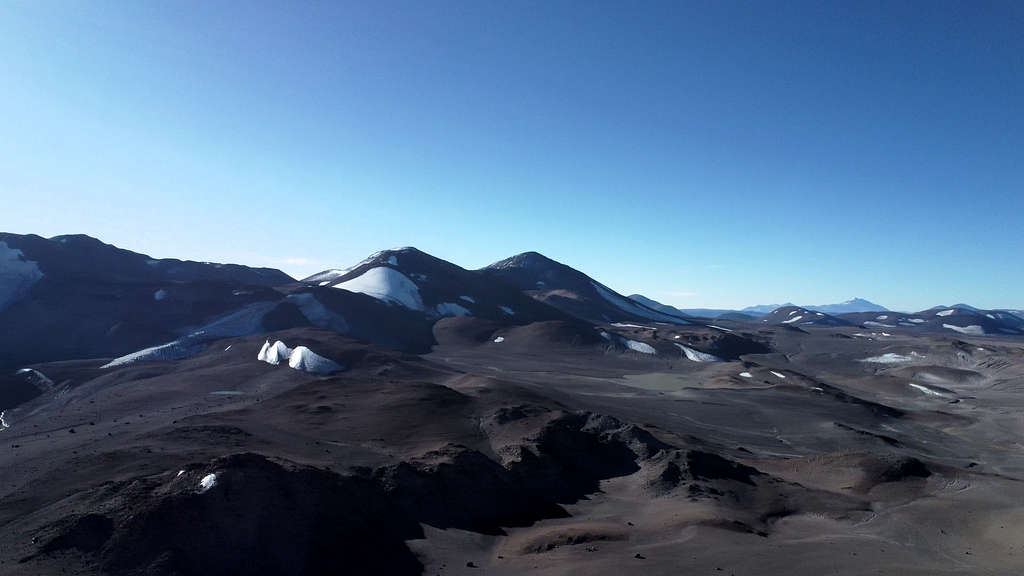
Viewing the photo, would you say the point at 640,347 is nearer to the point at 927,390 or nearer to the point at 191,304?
the point at 927,390

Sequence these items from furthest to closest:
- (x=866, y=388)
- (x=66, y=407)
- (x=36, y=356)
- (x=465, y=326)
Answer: (x=465, y=326) → (x=866, y=388) → (x=36, y=356) → (x=66, y=407)

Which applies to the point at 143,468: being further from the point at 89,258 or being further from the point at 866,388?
the point at 89,258

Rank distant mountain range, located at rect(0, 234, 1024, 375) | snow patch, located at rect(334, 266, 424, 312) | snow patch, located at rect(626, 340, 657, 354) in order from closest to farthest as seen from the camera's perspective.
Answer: distant mountain range, located at rect(0, 234, 1024, 375) < snow patch, located at rect(626, 340, 657, 354) < snow patch, located at rect(334, 266, 424, 312)

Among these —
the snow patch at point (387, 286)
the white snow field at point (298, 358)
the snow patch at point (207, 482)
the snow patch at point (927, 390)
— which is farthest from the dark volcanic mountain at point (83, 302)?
the snow patch at point (927, 390)

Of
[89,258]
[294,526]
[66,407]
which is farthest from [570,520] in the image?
[89,258]

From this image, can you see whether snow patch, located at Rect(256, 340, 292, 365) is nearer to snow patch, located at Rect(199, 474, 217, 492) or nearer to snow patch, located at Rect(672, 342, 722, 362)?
snow patch, located at Rect(199, 474, 217, 492)

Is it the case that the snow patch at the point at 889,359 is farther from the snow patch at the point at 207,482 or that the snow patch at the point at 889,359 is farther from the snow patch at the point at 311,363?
the snow patch at the point at 207,482

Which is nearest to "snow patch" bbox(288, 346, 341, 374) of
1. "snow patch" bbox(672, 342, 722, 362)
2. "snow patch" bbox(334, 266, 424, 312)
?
"snow patch" bbox(334, 266, 424, 312)
